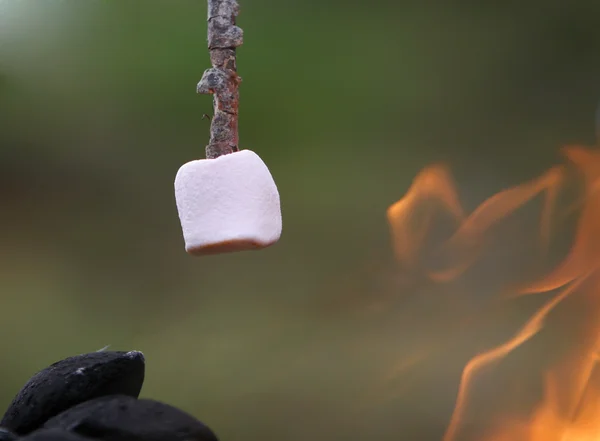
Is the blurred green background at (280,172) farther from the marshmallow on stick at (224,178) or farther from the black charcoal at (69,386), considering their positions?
the marshmallow on stick at (224,178)

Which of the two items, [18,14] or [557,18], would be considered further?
[18,14]

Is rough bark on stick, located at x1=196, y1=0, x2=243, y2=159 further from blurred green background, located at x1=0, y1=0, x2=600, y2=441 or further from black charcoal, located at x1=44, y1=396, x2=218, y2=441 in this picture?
blurred green background, located at x1=0, y1=0, x2=600, y2=441

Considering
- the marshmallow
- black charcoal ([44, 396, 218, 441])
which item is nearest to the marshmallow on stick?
the marshmallow

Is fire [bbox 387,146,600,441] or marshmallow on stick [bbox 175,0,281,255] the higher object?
marshmallow on stick [bbox 175,0,281,255]

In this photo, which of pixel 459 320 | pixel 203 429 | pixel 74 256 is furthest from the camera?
pixel 74 256

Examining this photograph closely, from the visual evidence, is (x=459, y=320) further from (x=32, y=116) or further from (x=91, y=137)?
(x=32, y=116)

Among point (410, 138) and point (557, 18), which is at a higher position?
point (557, 18)

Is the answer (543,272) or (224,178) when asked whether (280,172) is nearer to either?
(543,272)

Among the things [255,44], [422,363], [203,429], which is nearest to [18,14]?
[255,44]
